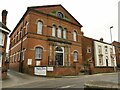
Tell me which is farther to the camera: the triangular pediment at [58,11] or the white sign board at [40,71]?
the triangular pediment at [58,11]

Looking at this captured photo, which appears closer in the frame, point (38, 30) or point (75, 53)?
point (38, 30)

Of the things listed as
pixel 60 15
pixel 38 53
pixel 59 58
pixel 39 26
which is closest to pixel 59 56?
pixel 59 58

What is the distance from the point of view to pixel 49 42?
2448 centimetres

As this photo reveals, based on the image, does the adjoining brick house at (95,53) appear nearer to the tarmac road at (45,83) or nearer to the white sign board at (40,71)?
the white sign board at (40,71)

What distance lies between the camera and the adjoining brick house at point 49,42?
21745mm

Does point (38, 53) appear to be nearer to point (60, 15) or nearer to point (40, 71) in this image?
point (40, 71)

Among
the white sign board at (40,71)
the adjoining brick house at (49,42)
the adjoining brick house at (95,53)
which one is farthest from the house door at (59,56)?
the adjoining brick house at (95,53)

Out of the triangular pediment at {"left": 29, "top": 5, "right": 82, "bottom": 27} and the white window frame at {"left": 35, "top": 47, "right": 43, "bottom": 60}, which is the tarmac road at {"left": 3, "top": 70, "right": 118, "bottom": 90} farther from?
the triangular pediment at {"left": 29, "top": 5, "right": 82, "bottom": 27}

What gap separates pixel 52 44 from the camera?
Answer: 24.8 meters

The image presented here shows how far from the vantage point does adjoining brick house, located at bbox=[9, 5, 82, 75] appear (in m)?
21.7

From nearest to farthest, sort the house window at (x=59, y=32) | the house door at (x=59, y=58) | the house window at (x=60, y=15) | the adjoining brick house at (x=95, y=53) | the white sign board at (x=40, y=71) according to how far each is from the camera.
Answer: the white sign board at (x=40, y=71) < the house door at (x=59, y=58) < the house window at (x=59, y=32) < the house window at (x=60, y=15) < the adjoining brick house at (x=95, y=53)

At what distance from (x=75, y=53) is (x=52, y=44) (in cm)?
629

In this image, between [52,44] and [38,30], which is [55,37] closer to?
[52,44]

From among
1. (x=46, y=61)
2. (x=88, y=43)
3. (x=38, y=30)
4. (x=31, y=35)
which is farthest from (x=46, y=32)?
(x=88, y=43)
